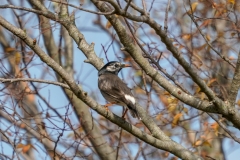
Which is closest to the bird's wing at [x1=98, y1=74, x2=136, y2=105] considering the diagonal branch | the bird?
the bird

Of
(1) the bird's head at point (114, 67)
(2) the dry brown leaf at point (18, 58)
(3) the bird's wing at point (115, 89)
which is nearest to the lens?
(3) the bird's wing at point (115, 89)

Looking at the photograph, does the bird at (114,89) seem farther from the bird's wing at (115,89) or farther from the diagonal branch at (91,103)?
the diagonal branch at (91,103)

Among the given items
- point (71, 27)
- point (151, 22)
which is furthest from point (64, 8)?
point (151, 22)

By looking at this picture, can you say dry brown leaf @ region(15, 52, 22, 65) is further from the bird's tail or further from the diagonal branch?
the diagonal branch

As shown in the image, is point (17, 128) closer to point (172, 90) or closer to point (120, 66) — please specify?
point (120, 66)

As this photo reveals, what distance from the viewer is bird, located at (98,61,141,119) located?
6809 mm

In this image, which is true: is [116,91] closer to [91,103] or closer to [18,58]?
[91,103]

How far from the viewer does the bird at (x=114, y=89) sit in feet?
22.3

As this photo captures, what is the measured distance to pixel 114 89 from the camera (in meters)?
7.44

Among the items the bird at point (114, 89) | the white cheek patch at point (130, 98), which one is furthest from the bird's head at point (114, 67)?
the white cheek patch at point (130, 98)

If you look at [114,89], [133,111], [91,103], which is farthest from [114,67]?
[91,103]

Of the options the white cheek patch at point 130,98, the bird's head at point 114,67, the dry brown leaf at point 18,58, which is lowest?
the white cheek patch at point 130,98

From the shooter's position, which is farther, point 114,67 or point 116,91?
point 114,67

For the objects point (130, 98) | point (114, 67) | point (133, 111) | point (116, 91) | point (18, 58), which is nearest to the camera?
point (133, 111)
